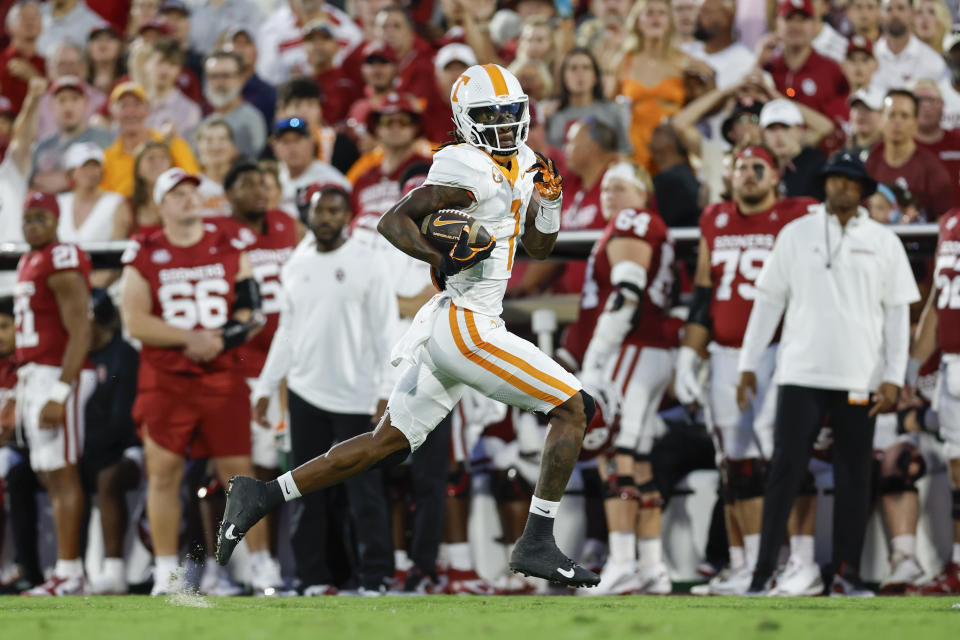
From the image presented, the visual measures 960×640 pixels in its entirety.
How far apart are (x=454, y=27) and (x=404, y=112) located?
2.71 meters

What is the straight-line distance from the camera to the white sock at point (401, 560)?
27.9ft

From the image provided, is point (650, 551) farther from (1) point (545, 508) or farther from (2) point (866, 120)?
(2) point (866, 120)

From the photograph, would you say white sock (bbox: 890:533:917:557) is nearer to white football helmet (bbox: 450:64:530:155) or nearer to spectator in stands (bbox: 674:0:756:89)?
white football helmet (bbox: 450:64:530:155)

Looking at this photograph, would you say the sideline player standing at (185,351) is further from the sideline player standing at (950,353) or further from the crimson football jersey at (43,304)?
the sideline player standing at (950,353)

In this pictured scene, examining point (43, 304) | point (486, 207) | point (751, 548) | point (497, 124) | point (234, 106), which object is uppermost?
point (234, 106)

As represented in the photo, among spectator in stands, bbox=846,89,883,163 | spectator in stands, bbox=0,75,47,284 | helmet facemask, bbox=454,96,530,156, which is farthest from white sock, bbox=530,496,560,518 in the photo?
spectator in stands, bbox=0,75,47,284

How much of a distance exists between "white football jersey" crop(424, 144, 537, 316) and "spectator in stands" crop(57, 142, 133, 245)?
182 inches

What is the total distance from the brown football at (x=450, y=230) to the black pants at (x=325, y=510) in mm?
2508

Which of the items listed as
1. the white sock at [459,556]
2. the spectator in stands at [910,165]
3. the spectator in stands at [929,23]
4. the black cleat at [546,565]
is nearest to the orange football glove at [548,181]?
the black cleat at [546,565]

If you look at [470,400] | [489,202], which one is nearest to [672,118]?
[470,400]

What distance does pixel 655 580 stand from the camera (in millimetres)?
8070

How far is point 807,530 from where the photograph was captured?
7.91 m

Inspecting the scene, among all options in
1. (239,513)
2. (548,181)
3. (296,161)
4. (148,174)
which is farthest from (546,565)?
(148,174)

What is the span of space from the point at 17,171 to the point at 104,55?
171 centimetres
